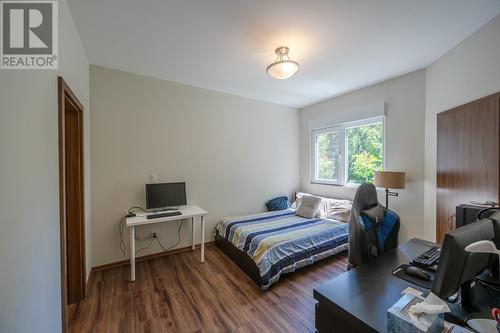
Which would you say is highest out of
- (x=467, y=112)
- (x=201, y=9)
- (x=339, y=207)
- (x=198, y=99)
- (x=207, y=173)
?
(x=201, y=9)

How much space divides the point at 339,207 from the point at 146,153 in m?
3.23

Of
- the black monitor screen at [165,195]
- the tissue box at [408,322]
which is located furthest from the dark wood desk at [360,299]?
the black monitor screen at [165,195]

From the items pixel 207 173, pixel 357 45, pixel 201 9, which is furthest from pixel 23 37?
pixel 357 45

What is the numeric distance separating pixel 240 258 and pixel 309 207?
5.11 feet

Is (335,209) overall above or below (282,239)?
above

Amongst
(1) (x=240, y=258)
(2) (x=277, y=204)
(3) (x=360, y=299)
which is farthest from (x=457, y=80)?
(1) (x=240, y=258)

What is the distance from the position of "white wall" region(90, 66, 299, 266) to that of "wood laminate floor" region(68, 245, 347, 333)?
1.92 feet

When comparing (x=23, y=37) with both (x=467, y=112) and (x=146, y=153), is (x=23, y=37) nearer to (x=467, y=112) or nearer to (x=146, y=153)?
(x=146, y=153)

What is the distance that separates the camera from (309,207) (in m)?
3.62

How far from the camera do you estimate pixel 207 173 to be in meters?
3.50

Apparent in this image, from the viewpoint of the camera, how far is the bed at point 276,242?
7.79 ft

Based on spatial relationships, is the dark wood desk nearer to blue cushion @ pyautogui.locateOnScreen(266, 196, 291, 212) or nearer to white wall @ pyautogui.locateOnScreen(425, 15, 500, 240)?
white wall @ pyautogui.locateOnScreen(425, 15, 500, 240)
